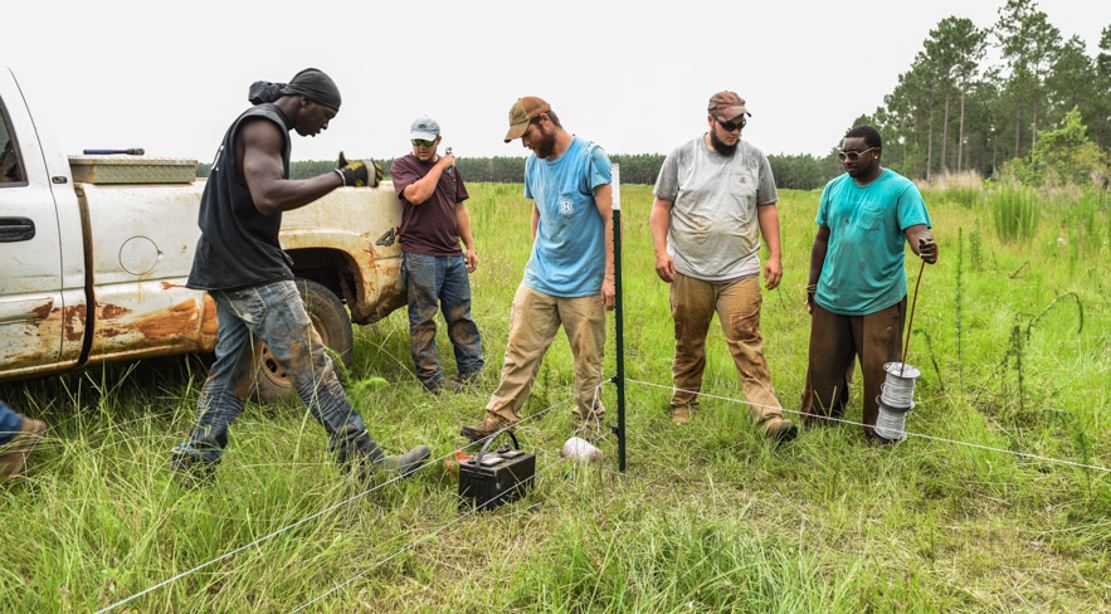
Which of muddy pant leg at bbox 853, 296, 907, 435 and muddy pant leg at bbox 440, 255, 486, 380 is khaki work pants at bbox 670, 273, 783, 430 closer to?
muddy pant leg at bbox 853, 296, 907, 435

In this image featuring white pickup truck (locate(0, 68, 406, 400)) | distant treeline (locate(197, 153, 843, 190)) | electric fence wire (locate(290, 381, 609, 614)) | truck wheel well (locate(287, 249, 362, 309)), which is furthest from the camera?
distant treeline (locate(197, 153, 843, 190))

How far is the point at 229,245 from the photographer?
10.9 ft

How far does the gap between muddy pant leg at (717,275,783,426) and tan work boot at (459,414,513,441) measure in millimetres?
1325

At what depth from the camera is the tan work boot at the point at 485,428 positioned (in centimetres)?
445

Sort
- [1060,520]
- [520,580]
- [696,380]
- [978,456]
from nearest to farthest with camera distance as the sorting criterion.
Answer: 1. [520,580]
2. [1060,520]
3. [978,456]
4. [696,380]

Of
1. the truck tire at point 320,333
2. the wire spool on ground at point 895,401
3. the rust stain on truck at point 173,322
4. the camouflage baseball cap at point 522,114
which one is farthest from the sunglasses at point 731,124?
the rust stain on truck at point 173,322

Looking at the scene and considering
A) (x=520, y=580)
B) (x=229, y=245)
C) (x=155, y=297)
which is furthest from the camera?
(x=155, y=297)

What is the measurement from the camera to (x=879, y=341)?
14.1 feet

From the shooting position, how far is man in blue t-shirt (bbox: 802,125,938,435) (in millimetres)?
4180

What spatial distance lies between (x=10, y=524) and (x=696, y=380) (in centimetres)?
343

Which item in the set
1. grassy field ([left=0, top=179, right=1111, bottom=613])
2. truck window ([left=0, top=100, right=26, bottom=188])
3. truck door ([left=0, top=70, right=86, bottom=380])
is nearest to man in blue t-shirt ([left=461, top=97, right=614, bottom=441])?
grassy field ([left=0, top=179, right=1111, bottom=613])

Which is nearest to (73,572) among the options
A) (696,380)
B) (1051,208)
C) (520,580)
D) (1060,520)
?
(520,580)

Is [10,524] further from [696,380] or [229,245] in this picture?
[696,380]

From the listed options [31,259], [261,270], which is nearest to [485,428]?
[261,270]
